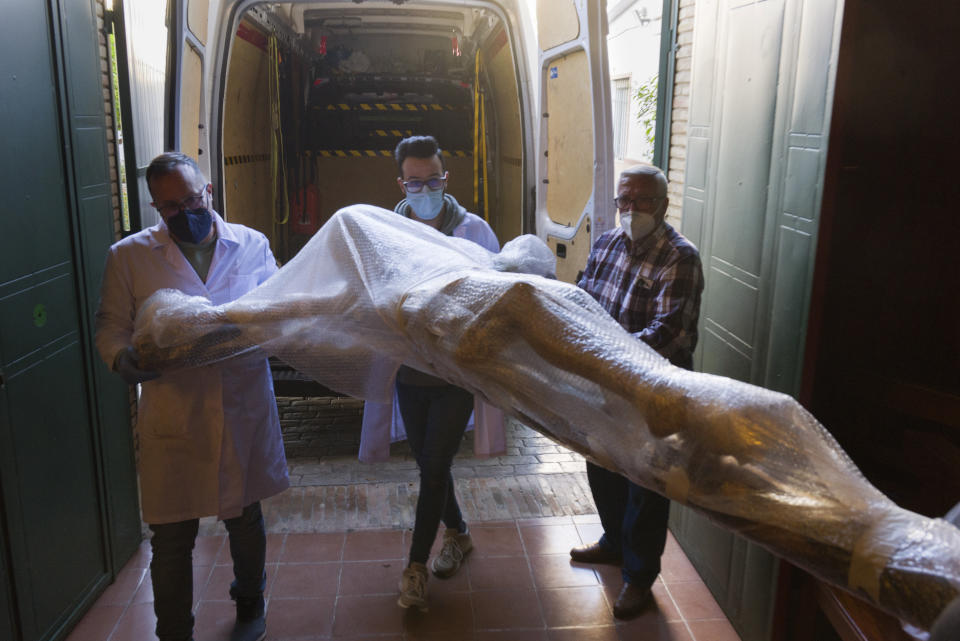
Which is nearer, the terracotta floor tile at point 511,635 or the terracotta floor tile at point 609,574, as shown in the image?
the terracotta floor tile at point 511,635

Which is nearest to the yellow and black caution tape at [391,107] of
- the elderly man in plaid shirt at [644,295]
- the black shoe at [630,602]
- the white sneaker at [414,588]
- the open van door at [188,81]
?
the open van door at [188,81]

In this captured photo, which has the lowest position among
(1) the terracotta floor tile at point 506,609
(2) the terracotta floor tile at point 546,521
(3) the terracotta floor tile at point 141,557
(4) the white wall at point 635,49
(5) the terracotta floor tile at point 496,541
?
(3) the terracotta floor tile at point 141,557

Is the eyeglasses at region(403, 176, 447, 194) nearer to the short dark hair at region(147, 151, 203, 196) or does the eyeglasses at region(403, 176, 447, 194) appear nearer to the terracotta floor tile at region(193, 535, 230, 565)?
the short dark hair at region(147, 151, 203, 196)

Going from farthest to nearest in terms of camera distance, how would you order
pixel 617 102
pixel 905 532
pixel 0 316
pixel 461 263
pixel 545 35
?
pixel 617 102
pixel 545 35
pixel 0 316
pixel 461 263
pixel 905 532

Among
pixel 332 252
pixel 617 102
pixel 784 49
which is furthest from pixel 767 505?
pixel 617 102

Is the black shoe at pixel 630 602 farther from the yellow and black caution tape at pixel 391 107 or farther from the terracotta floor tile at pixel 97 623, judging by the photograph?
the yellow and black caution tape at pixel 391 107

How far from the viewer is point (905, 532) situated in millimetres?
1146

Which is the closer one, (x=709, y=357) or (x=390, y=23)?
(x=709, y=357)

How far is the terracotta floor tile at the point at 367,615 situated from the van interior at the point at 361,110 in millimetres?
3388

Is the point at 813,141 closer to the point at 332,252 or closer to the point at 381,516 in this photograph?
the point at 332,252

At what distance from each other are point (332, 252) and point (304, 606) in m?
1.67

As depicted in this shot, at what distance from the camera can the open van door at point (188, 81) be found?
145 inches

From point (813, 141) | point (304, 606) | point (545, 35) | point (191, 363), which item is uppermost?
point (545, 35)

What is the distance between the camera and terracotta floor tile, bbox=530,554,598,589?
3.31 m
